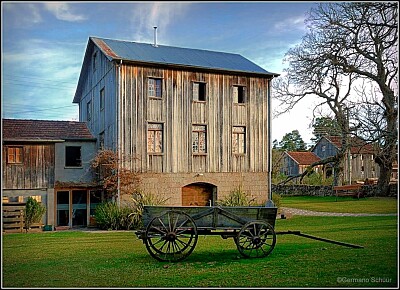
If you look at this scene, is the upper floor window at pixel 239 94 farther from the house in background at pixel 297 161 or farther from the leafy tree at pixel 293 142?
the leafy tree at pixel 293 142

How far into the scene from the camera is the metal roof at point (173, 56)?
77.5 ft

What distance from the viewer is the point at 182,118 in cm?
2395

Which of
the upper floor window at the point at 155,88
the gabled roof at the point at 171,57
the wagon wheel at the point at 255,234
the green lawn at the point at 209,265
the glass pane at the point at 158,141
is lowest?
the green lawn at the point at 209,265

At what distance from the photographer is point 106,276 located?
9.05m

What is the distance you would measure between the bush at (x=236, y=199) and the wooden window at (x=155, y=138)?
378 cm

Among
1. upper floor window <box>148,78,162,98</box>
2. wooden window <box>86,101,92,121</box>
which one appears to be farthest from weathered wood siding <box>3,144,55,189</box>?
wooden window <box>86,101,92,121</box>

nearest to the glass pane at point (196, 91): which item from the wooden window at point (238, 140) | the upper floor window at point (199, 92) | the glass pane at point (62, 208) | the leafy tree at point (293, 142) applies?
the upper floor window at point (199, 92)

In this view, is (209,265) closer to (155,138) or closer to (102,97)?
(155,138)

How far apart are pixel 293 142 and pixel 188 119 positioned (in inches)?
2040

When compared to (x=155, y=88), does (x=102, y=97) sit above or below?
below

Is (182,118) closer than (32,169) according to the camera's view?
No

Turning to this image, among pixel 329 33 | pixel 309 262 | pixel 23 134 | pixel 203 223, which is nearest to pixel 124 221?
pixel 23 134

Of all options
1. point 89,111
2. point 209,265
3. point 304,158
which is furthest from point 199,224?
point 304,158

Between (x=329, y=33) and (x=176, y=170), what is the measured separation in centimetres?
1134
